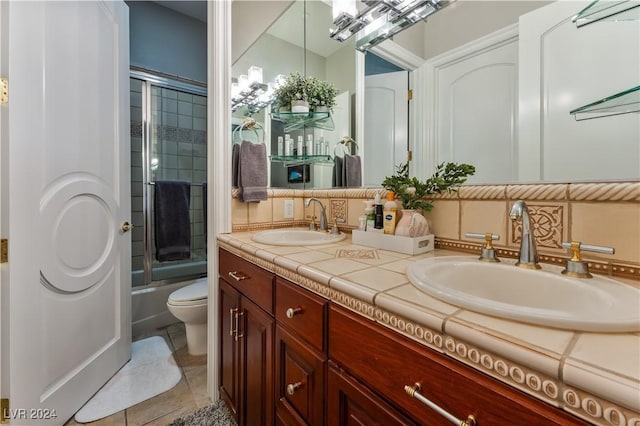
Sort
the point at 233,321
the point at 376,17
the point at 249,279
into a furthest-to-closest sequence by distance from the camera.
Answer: the point at 376,17, the point at 233,321, the point at 249,279

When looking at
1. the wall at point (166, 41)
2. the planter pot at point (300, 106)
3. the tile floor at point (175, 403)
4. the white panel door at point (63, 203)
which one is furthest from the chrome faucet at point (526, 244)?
the wall at point (166, 41)

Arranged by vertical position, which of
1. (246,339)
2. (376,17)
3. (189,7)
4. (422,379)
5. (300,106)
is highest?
Result: (189,7)

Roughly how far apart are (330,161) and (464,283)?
1115 millimetres

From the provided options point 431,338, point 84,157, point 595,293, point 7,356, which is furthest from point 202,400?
point 595,293

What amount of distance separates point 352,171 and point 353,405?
3.70 feet

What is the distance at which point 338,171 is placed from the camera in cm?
160

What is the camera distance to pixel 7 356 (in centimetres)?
101

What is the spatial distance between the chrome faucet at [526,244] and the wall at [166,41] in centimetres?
291

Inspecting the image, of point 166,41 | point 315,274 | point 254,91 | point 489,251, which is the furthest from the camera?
point 166,41

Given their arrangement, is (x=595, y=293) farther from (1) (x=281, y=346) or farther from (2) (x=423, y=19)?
(2) (x=423, y=19)

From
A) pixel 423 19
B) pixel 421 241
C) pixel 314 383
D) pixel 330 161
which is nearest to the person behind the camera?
pixel 314 383

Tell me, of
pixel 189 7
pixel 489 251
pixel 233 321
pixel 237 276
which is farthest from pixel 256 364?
pixel 189 7

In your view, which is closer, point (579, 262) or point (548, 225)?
point (579, 262)

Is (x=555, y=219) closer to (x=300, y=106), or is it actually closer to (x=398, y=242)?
(x=398, y=242)
